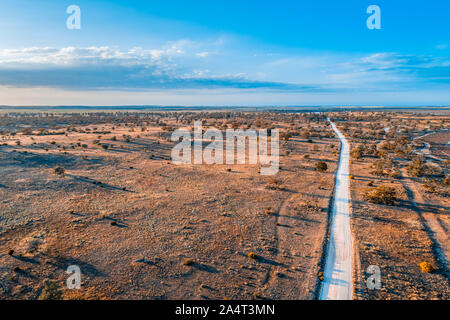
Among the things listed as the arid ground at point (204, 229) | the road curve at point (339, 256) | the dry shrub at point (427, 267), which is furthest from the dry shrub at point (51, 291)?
the dry shrub at point (427, 267)

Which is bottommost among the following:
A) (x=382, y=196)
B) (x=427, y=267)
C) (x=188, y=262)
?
(x=427, y=267)

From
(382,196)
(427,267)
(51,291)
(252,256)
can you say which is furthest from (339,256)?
(51,291)

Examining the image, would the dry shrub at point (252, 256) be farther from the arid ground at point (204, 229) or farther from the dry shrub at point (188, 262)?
the dry shrub at point (188, 262)

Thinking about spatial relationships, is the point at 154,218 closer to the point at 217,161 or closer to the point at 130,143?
the point at 217,161

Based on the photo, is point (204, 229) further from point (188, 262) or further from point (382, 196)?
point (382, 196)

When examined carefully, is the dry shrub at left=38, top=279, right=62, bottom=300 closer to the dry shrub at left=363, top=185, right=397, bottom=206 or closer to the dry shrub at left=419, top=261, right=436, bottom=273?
the dry shrub at left=419, top=261, right=436, bottom=273

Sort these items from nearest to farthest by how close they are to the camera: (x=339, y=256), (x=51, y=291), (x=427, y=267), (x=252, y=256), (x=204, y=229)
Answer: (x=51, y=291)
(x=427, y=267)
(x=252, y=256)
(x=339, y=256)
(x=204, y=229)

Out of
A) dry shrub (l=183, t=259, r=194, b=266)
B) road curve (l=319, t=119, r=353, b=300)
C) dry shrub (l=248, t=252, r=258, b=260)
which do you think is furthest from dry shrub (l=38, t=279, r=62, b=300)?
road curve (l=319, t=119, r=353, b=300)
